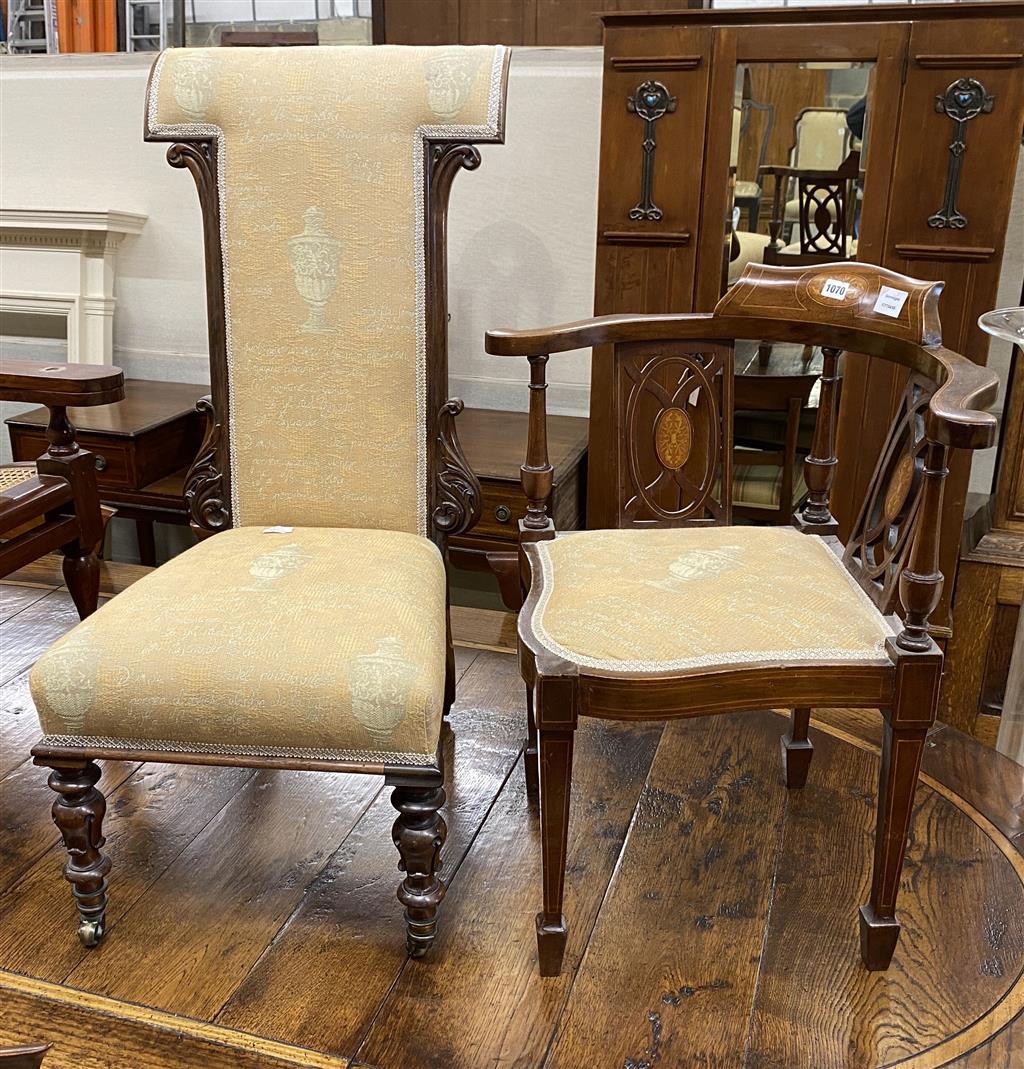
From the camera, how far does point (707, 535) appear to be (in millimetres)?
1693

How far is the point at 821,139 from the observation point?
2.38 meters

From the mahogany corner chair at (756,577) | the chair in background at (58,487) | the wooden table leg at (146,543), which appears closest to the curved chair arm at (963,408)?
the mahogany corner chair at (756,577)

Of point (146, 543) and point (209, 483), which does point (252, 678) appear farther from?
point (146, 543)

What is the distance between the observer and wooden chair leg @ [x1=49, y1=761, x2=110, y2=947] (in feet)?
4.79

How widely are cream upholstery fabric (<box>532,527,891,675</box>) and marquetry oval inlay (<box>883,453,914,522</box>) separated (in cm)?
12

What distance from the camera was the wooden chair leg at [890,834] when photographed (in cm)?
138

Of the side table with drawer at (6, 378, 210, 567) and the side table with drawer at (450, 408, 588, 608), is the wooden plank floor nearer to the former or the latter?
the side table with drawer at (450, 408, 588, 608)

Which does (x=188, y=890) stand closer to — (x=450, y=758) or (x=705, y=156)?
(x=450, y=758)

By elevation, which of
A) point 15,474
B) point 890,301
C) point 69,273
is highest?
point 890,301

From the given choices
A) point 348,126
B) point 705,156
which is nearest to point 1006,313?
point 705,156

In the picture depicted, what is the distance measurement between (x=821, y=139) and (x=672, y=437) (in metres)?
1.00

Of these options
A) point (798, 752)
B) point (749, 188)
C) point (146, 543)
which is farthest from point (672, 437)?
point (146, 543)

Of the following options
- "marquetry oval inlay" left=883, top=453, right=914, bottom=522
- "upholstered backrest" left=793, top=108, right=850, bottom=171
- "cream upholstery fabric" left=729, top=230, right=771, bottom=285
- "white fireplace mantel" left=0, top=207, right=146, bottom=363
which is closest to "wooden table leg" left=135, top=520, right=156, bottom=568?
"white fireplace mantel" left=0, top=207, right=146, bottom=363

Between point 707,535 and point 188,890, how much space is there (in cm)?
95
